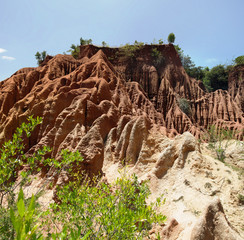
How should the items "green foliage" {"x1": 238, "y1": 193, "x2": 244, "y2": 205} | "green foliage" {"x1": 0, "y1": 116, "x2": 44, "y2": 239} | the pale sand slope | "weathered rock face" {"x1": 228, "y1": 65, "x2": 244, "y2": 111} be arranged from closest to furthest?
"green foliage" {"x1": 0, "y1": 116, "x2": 44, "y2": 239} → the pale sand slope → "green foliage" {"x1": 238, "y1": 193, "x2": 244, "y2": 205} → "weathered rock face" {"x1": 228, "y1": 65, "x2": 244, "y2": 111}

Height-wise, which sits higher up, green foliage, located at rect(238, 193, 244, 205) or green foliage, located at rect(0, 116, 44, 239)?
green foliage, located at rect(0, 116, 44, 239)

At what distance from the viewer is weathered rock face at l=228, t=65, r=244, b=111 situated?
3403 centimetres

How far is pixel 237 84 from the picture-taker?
36094mm

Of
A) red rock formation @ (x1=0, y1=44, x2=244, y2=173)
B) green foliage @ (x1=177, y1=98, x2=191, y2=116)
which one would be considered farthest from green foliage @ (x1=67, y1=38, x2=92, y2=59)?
green foliage @ (x1=177, y1=98, x2=191, y2=116)

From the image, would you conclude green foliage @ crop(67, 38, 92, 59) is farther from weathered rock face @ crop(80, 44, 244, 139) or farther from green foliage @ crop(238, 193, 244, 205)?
green foliage @ crop(238, 193, 244, 205)

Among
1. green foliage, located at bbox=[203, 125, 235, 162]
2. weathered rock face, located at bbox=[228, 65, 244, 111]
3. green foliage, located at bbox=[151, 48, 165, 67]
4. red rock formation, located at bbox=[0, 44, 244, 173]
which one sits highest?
green foliage, located at bbox=[151, 48, 165, 67]

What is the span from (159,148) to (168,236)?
5996mm

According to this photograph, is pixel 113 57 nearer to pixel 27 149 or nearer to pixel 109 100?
pixel 109 100

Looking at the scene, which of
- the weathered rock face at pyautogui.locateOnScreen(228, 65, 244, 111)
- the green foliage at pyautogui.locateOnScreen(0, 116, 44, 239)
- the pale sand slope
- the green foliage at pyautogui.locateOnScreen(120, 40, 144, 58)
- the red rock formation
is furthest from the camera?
the weathered rock face at pyautogui.locateOnScreen(228, 65, 244, 111)

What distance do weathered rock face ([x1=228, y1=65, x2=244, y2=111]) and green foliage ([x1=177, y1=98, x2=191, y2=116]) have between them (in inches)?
443

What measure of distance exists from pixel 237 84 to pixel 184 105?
15.6 meters

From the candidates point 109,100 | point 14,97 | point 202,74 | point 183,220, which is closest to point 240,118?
point 202,74

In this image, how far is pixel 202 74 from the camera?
43.4 m

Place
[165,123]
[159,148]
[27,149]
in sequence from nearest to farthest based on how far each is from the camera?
1. [159,148]
2. [27,149]
3. [165,123]
